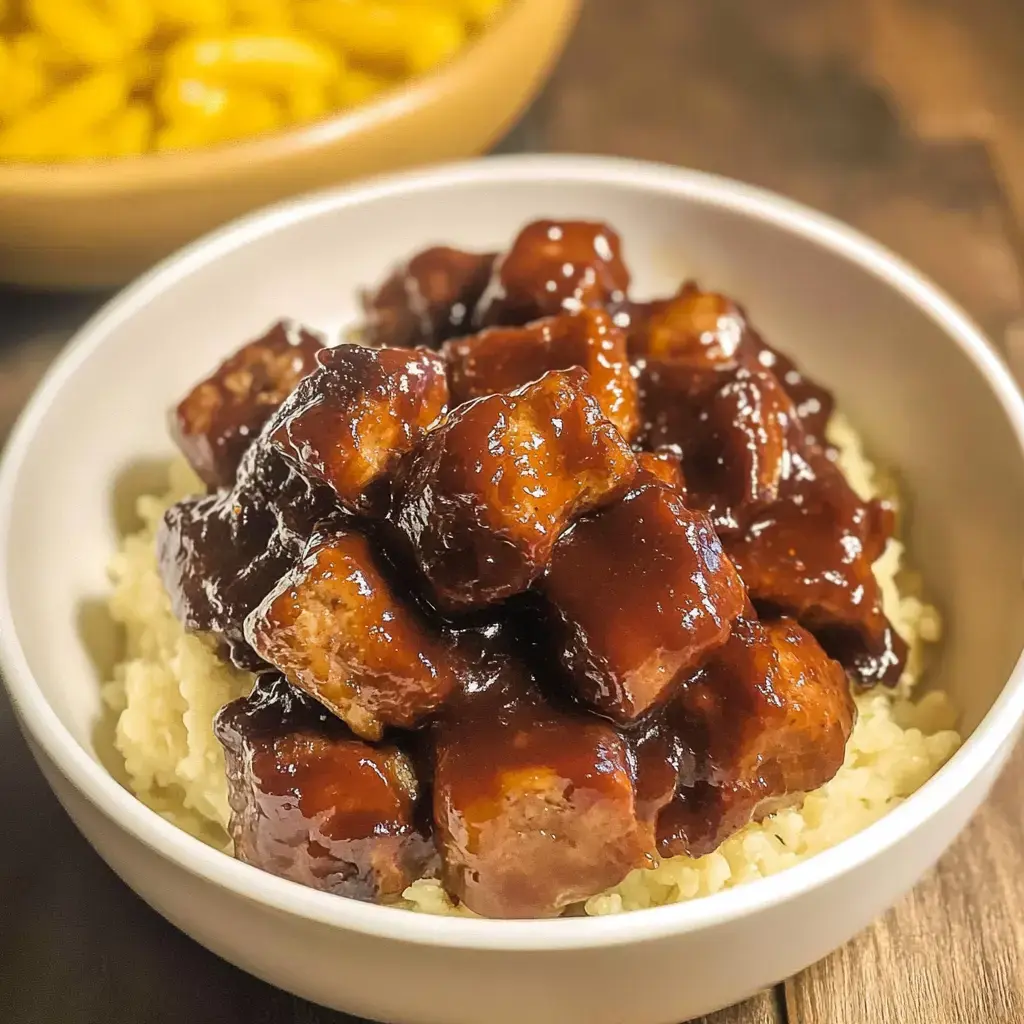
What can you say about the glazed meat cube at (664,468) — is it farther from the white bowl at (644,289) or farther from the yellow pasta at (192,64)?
the yellow pasta at (192,64)

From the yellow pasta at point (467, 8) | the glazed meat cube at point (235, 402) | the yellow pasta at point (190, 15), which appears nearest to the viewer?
the glazed meat cube at point (235, 402)

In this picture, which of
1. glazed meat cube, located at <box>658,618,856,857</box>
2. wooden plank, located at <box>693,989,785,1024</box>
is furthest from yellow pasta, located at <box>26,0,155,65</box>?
wooden plank, located at <box>693,989,785,1024</box>

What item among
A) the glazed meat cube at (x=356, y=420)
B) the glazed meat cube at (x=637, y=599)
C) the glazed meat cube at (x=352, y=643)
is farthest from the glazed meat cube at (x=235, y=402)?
the glazed meat cube at (x=637, y=599)

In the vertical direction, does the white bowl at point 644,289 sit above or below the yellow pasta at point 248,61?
below

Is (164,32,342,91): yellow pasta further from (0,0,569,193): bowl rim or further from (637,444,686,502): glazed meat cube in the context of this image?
(637,444,686,502): glazed meat cube

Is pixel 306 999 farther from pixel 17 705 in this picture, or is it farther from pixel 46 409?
pixel 46 409
